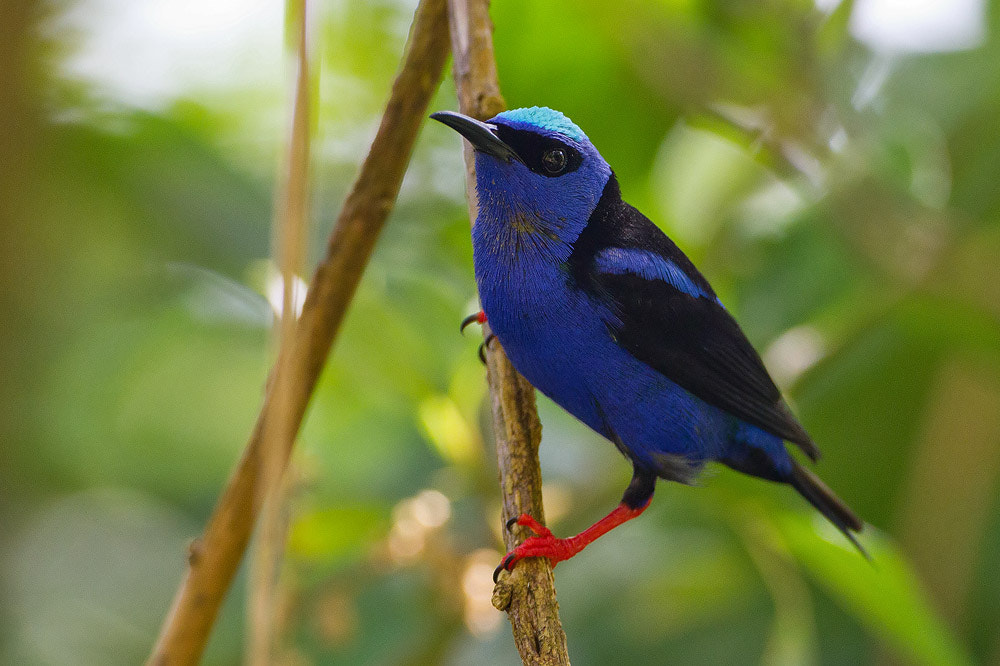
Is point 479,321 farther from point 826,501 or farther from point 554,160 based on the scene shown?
point 826,501

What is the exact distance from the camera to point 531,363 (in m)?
2.16

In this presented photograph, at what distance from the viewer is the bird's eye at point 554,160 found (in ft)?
7.29

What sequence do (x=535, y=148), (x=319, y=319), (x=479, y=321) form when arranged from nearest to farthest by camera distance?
(x=319, y=319)
(x=535, y=148)
(x=479, y=321)

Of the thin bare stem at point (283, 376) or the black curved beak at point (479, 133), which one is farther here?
the black curved beak at point (479, 133)

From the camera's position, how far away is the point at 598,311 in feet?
7.34

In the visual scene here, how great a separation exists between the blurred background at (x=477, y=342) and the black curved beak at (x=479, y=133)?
2.23ft

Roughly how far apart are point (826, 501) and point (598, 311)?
1.12 meters

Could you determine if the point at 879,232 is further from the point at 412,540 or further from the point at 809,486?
the point at 412,540

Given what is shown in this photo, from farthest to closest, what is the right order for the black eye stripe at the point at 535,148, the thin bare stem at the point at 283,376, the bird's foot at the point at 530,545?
the black eye stripe at the point at 535,148
the bird's foot at the point at 530,545
the thin bare stem at the point at 283,376

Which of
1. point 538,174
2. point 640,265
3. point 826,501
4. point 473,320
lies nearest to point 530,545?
point 640,265

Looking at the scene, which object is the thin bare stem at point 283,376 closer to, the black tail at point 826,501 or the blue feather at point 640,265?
the blue feather at point 640,265

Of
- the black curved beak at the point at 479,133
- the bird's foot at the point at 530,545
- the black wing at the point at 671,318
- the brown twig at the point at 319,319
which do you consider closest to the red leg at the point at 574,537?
the bird's foot at the point at 530,545

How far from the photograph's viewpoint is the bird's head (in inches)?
84.9

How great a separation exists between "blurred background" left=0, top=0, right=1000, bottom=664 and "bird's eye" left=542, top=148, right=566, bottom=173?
631 mm
